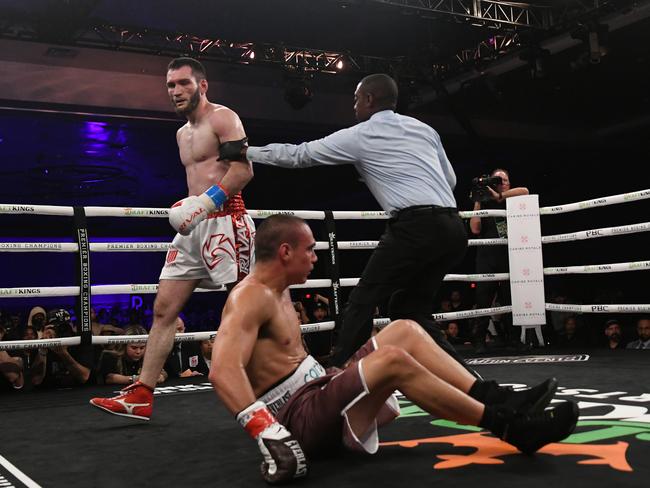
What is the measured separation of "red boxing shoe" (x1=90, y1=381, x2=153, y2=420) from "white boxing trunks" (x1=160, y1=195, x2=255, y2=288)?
0.41 m

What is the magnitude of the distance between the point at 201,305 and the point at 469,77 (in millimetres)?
6445

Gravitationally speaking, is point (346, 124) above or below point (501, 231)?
above

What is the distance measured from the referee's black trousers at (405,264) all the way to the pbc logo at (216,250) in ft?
1.54

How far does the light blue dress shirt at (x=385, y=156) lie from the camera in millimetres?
2414

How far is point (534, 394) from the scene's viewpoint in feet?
5.56

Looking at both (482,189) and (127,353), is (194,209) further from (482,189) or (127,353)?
(482,189)

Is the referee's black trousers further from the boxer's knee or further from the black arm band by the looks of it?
the boxer's knee

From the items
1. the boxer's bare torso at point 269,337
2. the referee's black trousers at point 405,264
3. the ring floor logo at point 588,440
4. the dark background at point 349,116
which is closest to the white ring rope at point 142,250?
the referee's black trousers at point 405,264

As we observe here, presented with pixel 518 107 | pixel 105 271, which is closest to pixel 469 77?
pixel 518 107

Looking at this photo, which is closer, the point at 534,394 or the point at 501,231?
the point at 534,394

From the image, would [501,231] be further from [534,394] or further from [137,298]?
[137,298]

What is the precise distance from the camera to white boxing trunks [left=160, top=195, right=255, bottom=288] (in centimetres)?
257

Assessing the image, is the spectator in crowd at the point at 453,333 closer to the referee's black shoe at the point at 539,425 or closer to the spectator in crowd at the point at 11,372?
the spectator in crowd at the point at 11,372

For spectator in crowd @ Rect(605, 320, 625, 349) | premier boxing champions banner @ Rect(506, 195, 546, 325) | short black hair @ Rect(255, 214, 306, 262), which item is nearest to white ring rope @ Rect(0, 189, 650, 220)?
premier boxing champions banner @ Rect(506, 195, 546, 325)
